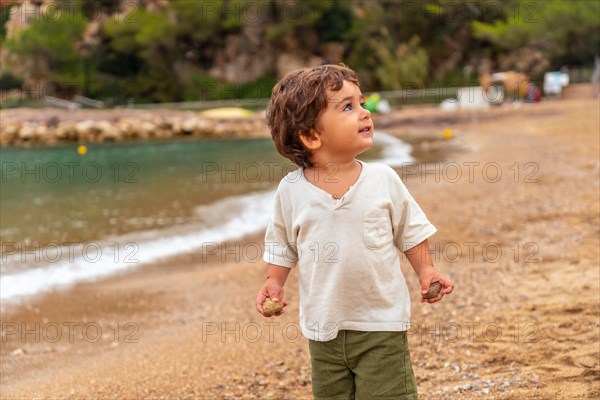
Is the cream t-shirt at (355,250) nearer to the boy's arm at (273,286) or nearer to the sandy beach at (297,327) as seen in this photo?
the boy's arm at (273,286)

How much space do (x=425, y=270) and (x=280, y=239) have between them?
1.67 ft

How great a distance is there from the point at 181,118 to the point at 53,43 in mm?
17759

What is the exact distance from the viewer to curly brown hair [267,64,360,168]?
7.68ft

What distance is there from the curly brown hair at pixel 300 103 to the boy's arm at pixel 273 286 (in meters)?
0.38

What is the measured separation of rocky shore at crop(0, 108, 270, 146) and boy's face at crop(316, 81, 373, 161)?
26.5 m

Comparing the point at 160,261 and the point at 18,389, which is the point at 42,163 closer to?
the point at 160,261

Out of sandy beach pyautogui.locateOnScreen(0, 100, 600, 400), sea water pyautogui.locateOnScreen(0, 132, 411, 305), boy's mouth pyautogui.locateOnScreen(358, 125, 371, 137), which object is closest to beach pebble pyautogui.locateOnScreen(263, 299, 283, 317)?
boy's mouth pyautogui.locateOnScreen(358, 125, 371, 137)

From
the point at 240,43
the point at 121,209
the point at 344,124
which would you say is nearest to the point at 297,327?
the point at 344,124

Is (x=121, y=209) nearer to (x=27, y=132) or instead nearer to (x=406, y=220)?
(x=406, y=220)

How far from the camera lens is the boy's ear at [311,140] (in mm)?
2375

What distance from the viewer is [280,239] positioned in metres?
2.47

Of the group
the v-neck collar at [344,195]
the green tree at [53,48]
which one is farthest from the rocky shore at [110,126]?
the v-neck collar at [344,195]

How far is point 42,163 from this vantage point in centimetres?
2097

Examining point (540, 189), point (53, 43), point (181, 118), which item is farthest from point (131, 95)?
point (540, 189)
